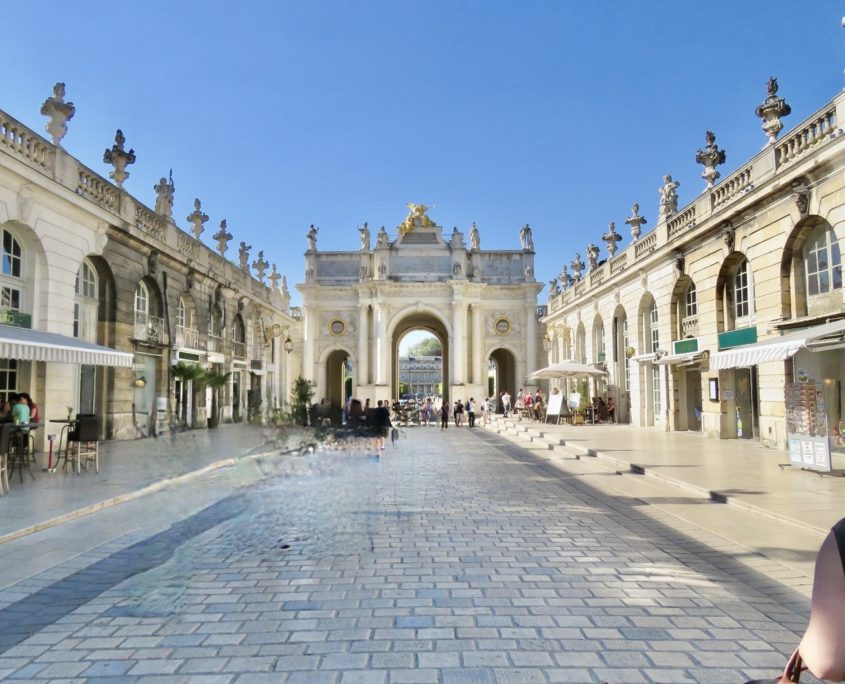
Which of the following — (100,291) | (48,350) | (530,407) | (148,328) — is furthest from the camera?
(530,407)

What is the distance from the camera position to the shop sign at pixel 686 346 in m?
19.1

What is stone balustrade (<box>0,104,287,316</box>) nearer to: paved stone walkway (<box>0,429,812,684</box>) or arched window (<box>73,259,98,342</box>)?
arched window (<box>73,259,98,342</box>)

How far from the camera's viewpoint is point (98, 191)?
16656mm

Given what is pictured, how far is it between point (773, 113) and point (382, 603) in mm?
15786

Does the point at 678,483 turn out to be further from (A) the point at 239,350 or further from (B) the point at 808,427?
(A) the point at 239,350

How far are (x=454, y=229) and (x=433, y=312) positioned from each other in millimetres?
6761

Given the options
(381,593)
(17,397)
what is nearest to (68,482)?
(17,397)

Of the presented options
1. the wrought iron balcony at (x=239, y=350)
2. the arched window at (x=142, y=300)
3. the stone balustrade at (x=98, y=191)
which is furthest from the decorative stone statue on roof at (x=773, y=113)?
the wrought iron balcony at (x=239, y=350)

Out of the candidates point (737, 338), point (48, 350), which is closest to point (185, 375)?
point (48, 350)

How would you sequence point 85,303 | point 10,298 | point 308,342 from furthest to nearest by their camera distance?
1. point 308,342
2. point 85,303
3. point 10,298

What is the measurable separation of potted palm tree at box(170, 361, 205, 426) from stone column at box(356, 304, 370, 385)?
2184cm

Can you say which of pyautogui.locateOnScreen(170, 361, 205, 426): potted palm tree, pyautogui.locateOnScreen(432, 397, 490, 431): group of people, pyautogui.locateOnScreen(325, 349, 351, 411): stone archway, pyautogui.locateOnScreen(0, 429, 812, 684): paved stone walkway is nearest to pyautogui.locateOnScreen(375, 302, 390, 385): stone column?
pyautogui.locateOnScreen(325, 349, 351, 411): stone archway

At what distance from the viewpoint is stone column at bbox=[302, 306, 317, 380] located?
45.5 meters

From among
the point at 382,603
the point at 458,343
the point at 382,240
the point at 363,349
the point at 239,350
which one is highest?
the point at 382,240
